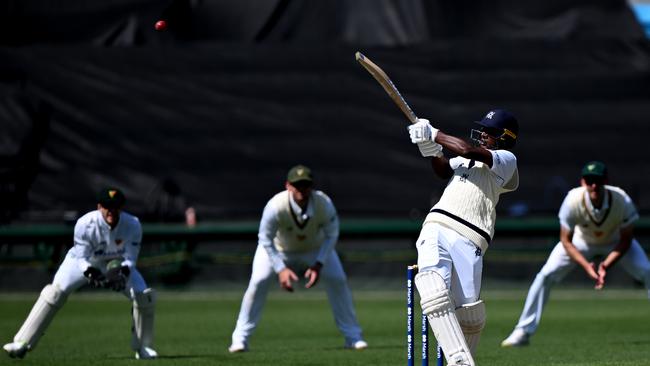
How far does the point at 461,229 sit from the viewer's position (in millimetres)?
8719

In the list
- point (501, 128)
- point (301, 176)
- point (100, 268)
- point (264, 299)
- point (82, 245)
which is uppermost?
point (301, 176)

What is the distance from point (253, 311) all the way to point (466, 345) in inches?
195

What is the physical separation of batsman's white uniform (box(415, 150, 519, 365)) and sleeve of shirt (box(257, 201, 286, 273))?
→ 441cm

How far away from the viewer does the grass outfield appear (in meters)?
11.7

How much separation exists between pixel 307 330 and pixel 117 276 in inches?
153

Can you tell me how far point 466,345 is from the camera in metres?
8.48

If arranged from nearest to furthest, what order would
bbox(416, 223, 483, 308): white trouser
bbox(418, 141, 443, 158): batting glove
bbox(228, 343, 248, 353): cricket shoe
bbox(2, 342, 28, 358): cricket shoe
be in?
bbox(418, 141, 443, 158): batting glove < bbox(416, 223, 483, 308): white trouser < bbox(2, 342, 28, 358): cricket shoe < bbox(228, 343, 248, 353): cricket shoe

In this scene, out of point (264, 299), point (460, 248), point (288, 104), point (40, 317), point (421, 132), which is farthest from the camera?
point (288, 104)

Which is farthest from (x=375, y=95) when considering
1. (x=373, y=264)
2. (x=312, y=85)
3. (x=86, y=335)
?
(x=86, y=335)

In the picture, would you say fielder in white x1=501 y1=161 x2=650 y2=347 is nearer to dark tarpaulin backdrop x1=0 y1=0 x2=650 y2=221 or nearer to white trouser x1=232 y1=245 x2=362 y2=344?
white trouser x1=232 y1=245 x2=362 y2=344

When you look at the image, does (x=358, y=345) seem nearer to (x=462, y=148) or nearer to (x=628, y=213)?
(x=628, y=213)

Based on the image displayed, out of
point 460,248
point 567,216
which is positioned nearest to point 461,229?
point 460,248

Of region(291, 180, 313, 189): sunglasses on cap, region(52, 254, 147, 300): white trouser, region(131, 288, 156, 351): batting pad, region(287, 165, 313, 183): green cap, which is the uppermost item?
region(287, 165, 313, 183): green cap

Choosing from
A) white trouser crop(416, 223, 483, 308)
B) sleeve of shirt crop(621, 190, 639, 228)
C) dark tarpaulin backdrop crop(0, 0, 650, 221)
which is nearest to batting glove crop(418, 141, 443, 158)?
white trouser crop(416, 223, 483, 308)
